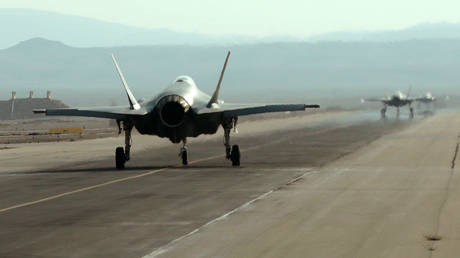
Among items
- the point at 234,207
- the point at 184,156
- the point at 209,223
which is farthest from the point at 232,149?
the point at 209,223

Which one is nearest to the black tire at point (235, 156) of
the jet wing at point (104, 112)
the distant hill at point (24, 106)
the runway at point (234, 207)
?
the runway at point (234, 207)

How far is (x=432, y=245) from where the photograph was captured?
14.8 m

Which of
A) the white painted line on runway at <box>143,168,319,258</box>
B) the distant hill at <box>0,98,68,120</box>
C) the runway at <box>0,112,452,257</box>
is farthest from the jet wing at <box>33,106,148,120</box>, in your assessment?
the distant hill at <box>0,98,68,120</box>

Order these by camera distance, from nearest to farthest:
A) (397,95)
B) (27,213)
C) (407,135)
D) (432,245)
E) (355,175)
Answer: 1. (432,245)
2. (27,213)
3. (355,175)
4. (407,135)
5. (397,95)

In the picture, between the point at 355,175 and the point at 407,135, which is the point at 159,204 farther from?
the point at 407,135

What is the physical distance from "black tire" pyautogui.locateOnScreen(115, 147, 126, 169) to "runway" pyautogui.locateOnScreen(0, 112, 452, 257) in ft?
1.41

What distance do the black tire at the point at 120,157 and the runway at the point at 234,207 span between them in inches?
16.9

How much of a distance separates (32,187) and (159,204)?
21.0 ft

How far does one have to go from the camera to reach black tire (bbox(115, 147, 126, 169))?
31.2 m

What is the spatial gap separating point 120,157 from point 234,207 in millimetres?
11894

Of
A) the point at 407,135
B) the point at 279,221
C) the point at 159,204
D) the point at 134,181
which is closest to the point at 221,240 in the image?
the point at 279,221

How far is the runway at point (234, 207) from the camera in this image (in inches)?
592

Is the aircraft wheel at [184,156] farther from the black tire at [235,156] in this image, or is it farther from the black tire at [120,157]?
the black tire at [120,157]

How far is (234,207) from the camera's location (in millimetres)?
20203
